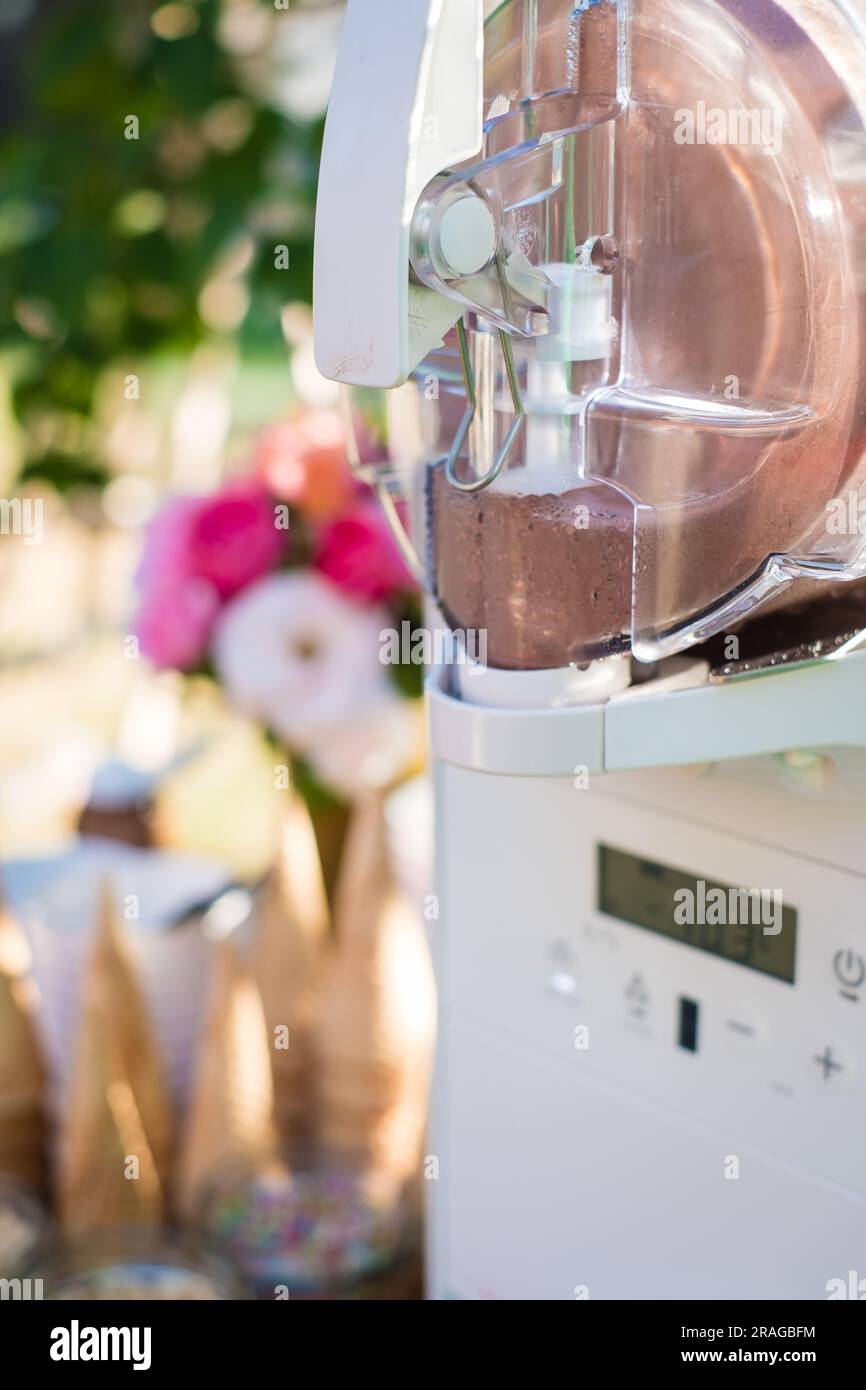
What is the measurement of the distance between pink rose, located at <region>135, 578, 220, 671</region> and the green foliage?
0.56 feet

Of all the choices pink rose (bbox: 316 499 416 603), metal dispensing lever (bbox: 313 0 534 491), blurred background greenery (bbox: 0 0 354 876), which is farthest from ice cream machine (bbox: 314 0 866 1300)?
blurred background greenery (bbox: 0 0 354 876)

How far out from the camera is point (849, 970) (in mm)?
437

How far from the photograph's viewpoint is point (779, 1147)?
0.46m

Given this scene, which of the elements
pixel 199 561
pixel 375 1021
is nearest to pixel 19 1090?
pixel 375 1021

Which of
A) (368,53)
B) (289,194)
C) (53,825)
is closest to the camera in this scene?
(368,53)

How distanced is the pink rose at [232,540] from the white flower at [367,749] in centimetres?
11

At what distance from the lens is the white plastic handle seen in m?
0.34

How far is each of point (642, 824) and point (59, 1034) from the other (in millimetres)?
546

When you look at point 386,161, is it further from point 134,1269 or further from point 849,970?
point 134,1269

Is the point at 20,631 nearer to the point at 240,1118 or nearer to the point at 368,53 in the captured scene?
the point at 240,1118

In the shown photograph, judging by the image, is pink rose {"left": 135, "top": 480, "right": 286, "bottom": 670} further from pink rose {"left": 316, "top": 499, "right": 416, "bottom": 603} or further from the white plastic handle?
the white plastic handle

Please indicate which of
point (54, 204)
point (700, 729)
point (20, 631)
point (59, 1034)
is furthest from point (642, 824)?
point (20, 631)

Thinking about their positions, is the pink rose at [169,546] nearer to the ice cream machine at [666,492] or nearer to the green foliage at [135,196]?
the green foliage at [135,196]

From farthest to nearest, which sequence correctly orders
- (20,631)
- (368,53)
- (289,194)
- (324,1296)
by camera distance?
1. (20,631)
2. (289,194)
3. (324,1296)
4. (368,53)
